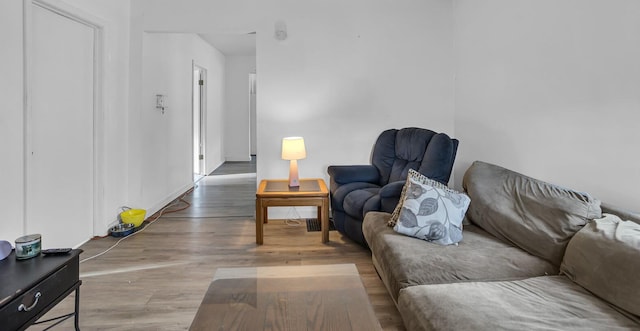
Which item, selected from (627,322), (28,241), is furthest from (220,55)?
(627,322)

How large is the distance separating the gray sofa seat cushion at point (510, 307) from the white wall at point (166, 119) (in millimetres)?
3335

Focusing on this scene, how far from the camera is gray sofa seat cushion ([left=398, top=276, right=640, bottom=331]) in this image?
128 centimetres

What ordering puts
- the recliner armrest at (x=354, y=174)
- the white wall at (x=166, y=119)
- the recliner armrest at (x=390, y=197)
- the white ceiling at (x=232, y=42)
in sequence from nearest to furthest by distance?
1. the recliner armrest at (x=390, y=197)
2. the recliner armrest at (x=354, y=174)
3. the white wall at (x=166, y=119)
4. the white ceiling at (x=232, y=42)

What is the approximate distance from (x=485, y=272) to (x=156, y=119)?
3861 millimetres

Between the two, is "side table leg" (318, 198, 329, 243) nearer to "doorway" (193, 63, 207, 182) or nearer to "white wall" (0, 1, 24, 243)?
"white wall" (0, 1, 24, 243)

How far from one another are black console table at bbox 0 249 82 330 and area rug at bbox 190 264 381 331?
0.70 m

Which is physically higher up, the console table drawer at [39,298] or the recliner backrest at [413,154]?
→ the recliner backrest at [413,154]

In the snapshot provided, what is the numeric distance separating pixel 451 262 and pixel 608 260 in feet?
2.04

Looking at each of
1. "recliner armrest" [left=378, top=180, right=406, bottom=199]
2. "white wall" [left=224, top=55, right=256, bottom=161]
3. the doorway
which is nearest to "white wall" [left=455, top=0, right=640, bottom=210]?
"recliner armrest" [left=378, top=180, right=406, bottom=199]

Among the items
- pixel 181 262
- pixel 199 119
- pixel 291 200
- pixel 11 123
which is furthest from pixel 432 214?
pixel 199 119

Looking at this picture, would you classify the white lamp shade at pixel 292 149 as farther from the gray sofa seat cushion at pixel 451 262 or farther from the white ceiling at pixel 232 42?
the white ceiling at pixel 232 42

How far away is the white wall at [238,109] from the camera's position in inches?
337

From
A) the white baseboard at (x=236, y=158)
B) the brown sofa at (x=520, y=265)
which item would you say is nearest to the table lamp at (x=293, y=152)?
the brown sofa at (x=520, y=265)

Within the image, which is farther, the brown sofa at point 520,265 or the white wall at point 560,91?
the white wall at point 560,91
